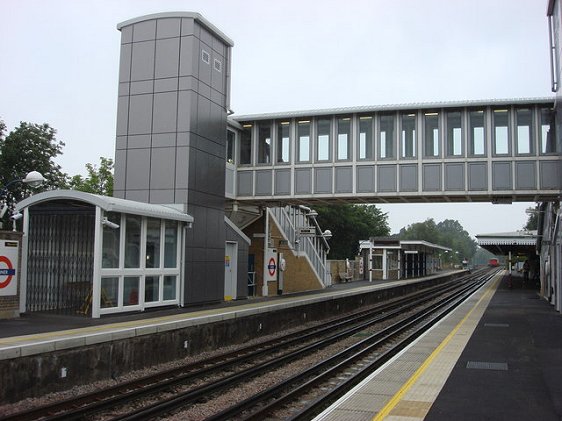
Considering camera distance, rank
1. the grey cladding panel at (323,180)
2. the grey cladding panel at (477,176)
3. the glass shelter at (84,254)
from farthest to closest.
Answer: the grey cladding panel at (323,180) < the grey cladding panel at (477,176) < the glass shelter at (84,254)

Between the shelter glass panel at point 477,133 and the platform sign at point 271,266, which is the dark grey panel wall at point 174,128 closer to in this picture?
the platform sign at point 271,266

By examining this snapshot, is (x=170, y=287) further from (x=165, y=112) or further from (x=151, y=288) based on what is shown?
(x=165, y=112)

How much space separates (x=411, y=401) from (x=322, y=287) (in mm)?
24668

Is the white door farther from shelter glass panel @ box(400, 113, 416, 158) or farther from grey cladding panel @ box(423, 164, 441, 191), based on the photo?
grey cladding panel @ box(423, 164, 441, 191)

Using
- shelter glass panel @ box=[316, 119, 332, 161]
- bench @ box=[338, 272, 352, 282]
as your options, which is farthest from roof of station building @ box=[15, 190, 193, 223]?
bench @ box=[338, 272, 352, 282]

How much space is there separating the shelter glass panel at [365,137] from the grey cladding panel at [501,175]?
463 centimetres

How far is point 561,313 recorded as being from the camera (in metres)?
18.8

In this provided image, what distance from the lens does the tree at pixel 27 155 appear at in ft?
102

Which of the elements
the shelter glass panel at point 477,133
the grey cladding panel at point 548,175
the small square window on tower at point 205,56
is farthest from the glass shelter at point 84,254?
the grey cladding panel at point 548,175

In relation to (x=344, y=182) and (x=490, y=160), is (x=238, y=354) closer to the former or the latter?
(x=344, y=182)

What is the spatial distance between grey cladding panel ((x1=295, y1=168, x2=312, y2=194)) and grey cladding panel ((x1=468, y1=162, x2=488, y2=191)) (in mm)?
6094

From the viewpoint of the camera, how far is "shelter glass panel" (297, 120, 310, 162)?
22.7 m

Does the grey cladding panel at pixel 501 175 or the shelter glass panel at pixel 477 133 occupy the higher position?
the shelter glass panel at pixel 477 133

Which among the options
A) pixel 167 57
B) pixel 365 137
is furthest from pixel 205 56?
pixel 365 137
